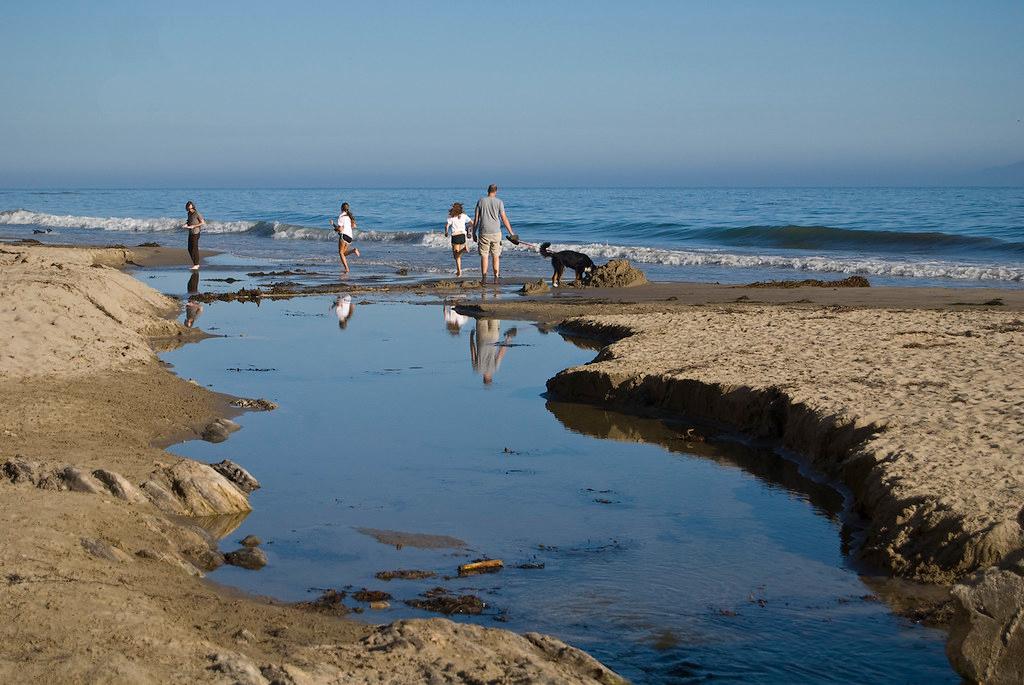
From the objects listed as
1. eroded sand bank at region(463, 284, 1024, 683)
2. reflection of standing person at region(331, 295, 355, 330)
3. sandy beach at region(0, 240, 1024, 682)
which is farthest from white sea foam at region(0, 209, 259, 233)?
eroded sand bank at region(463, 284, 1024, 683)

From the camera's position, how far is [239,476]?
7434 mm

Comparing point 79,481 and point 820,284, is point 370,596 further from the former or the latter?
point 820,284

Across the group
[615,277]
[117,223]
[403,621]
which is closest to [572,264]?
[615,277]

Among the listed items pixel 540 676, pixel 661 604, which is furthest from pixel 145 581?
pixel 661 604

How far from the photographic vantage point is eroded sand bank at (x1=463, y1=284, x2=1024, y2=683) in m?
5.74

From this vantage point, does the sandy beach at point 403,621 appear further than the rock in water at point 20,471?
No

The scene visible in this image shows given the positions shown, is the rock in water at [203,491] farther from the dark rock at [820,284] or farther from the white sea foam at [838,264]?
the white sea foam at [838,264]

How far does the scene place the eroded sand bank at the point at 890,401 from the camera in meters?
5.74

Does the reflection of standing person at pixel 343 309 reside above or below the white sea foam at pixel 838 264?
above

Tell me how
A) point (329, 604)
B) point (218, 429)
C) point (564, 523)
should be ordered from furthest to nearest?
point (218, 429), point (564, 523), point (329, 604)

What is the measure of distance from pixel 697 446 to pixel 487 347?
4983mm

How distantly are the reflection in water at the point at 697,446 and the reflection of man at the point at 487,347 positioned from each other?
1659 millimetres

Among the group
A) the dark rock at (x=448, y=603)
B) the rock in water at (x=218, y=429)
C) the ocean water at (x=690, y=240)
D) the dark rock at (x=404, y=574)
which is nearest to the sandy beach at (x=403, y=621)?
the rock in water at (x=218, y=429)

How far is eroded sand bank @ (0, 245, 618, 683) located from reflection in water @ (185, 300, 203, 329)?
Answer: 18.5 ft
